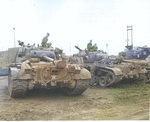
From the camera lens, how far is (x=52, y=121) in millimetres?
4168

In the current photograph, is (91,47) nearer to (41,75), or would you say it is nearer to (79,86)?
(79,86)

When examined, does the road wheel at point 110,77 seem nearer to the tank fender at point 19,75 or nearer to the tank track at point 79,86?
the tank track at point 79,86

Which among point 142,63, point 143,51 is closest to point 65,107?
point 142,63

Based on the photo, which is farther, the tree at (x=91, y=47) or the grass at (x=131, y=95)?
the tree at (x=91, y=47)

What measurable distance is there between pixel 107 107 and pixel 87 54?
673 cm

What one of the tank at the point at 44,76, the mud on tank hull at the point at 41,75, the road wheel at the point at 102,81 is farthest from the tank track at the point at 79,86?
Result: the road wheel at the point at 102,81

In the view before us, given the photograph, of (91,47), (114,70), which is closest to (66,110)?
(114,70)

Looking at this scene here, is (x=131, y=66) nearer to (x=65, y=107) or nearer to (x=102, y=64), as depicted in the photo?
(x=102, y=64)

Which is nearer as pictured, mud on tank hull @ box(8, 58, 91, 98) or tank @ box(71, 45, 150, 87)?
mud on tank hull @ box(8, 58, 91, 98)

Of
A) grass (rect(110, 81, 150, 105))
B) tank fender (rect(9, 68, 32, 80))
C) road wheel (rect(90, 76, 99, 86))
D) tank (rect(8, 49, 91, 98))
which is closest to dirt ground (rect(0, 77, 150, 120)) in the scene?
grass (rect(110, 81, 150, 105))

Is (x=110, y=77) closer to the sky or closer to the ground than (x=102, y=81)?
closer to the sky

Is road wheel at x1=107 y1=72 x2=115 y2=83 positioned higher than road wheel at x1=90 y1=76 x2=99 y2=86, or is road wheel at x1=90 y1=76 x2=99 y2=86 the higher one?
road wheel at x1=107 y1=72 x2=115 y2=83

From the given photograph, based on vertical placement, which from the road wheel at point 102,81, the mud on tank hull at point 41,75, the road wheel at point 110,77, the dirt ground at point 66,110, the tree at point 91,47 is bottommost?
the dirt ground at point 66,110

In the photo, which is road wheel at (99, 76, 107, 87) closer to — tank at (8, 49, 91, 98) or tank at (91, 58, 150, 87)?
tank at (91, 58, 150, 87)
